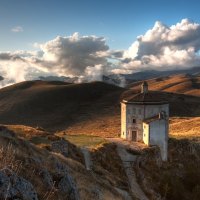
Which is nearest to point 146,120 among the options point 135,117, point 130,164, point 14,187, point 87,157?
point 135,117

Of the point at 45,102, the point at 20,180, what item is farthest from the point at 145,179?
the point at 45,102

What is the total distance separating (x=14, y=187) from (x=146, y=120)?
43.2m

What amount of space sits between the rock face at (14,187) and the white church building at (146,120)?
4043 cm

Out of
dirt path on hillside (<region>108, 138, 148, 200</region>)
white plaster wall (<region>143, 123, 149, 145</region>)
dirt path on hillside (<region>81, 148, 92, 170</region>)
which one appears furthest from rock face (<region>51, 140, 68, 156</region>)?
white plaster wall (<region>143, 123, 149, 145</region>)

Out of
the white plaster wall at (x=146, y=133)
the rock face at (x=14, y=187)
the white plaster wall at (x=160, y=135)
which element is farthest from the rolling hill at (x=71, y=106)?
the rock face at (x=14, y=187)

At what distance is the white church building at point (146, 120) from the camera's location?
163 feet

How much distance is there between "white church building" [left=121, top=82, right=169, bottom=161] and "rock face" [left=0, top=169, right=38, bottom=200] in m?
40.4

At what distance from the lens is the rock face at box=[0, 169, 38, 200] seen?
9078mm

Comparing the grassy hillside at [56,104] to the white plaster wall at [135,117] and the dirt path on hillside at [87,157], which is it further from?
the dirt path on hillside at [87,157]

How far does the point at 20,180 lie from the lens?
32.3 feet

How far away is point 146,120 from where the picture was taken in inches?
2037

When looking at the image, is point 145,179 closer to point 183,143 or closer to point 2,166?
point 183,143

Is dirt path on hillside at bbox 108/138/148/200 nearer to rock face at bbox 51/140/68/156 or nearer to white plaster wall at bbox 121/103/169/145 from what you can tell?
white plaster wall at bbox 121/103/169/145

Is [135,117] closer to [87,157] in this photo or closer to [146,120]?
[146,120]
